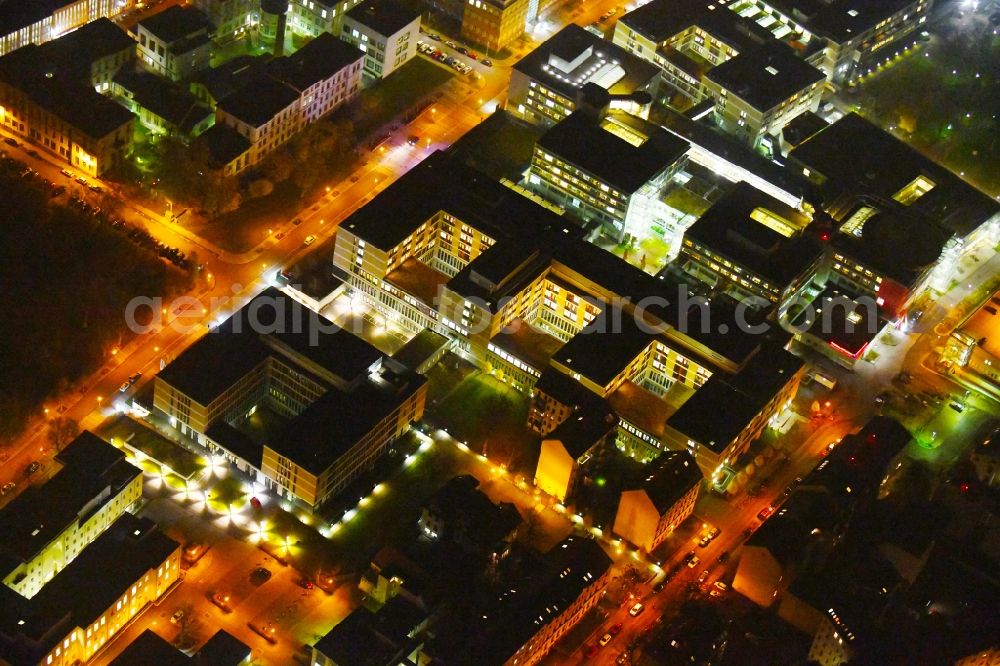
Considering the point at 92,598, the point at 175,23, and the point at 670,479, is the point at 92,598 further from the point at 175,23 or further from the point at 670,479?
the point at 175,23

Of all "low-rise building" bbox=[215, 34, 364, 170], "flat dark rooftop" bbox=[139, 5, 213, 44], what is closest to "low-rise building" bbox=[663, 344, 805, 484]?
"low-rise building" bbox=[215, 34, 364, 170]

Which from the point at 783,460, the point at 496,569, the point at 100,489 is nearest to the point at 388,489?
the point at 496,569

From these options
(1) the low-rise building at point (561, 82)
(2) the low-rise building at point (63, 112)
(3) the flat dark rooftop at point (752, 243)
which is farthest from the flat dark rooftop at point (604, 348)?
(2) the low-rise building at point (63, 112)

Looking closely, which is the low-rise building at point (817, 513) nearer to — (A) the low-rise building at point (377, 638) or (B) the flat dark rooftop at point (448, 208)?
(A) the low-rise building at point (377, 638)

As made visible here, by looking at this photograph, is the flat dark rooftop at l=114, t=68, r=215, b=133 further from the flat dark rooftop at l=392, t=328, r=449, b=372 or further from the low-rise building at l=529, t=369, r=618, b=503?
the low-rise building at l=529, t=369, r=618, b=503

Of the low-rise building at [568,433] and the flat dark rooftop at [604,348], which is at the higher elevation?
the flat dark rooftop at [604,348]
